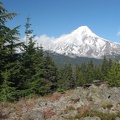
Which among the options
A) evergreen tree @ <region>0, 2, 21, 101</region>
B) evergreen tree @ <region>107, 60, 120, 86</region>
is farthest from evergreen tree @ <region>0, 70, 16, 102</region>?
evergreen tree @ <region>107, 60, 120, 86</region>

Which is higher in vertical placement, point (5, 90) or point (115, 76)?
point (115, 76)

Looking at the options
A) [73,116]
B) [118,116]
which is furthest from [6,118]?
[118,116]

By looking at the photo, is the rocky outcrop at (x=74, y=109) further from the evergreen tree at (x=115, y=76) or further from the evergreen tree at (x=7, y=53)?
the evergreen tree at (x=115, y=76)

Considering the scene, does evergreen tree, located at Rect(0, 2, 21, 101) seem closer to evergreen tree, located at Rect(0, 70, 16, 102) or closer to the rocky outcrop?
evergreen tree, located at Rect(0, 70, 16, 102)

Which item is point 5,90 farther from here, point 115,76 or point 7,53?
point 115,76

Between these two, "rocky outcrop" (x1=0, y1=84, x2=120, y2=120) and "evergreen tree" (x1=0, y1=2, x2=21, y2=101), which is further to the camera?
"evergreen tree" (x1=0, y1=2, x2=21, y2=101)

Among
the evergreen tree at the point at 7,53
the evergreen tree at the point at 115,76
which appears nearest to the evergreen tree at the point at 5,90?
the evergreen tree at the point at 7,53

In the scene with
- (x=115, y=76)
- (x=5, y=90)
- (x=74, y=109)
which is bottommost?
(x=74, y=109)

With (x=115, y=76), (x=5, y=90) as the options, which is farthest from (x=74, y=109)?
(x=115, y=76)

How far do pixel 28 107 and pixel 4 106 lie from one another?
1501mm

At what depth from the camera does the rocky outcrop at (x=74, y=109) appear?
12102 millimetres

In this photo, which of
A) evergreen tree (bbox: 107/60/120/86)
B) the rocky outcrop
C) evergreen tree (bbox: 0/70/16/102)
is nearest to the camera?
the rocky outcrop

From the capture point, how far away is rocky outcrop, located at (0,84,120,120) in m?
12.1

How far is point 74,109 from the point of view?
43.2 feet
